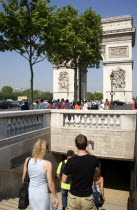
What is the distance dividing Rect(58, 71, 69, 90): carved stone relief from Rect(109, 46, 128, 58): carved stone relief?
7.42 meters

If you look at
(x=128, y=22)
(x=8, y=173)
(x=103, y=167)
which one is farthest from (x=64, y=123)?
(x=128, y=22)

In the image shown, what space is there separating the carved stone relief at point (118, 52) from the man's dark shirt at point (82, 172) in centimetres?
3324

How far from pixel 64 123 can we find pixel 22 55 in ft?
19.8

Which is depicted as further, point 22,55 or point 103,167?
point 22,55

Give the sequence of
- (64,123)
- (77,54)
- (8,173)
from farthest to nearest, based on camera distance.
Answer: (77,54) < (64,123) < (8,173)

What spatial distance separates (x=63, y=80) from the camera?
36.3 metres

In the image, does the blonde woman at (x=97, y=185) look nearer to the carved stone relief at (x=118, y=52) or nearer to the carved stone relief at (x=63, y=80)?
the carved stone relief at (x=63, y=80)

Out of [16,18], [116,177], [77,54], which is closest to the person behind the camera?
[116,177]

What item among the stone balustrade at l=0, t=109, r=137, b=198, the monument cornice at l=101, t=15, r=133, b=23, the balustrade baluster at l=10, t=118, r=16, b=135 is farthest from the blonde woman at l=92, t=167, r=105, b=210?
the monument cornice at l=101, t=15, r=133, b=23

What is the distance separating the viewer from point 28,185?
3.33 meters

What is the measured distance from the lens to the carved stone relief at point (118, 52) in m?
34.4

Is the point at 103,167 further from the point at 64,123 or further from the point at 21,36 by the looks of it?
the point at 21,36

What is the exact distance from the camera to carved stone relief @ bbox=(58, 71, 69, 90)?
36062 mm

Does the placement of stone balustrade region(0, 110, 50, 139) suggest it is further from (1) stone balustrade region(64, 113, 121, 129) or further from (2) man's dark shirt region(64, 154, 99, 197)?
(2) man's dark shirt region(64, 154, 99, 197)
